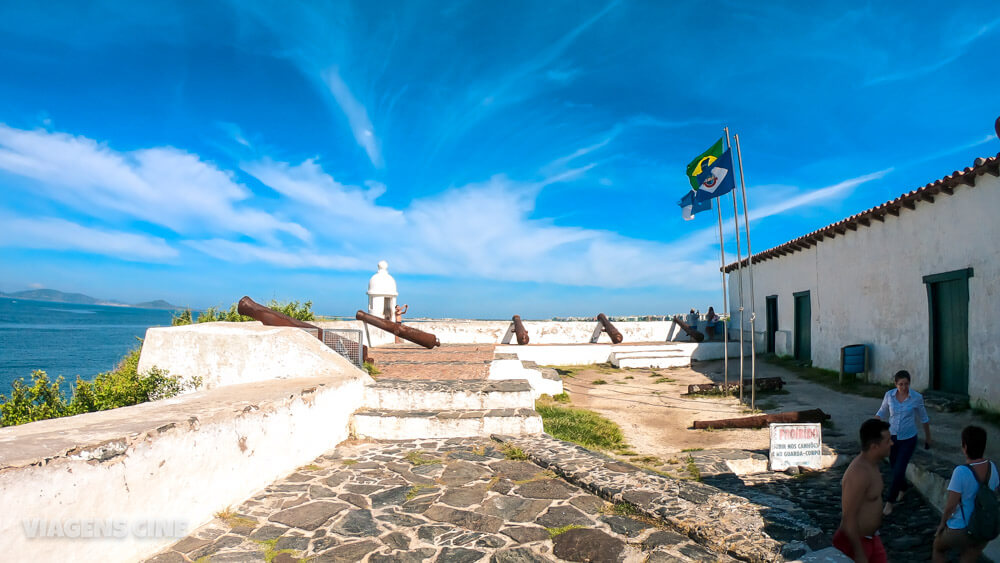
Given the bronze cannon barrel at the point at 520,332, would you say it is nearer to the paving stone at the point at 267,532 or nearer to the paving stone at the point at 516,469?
the paving stone at the point at 516,469

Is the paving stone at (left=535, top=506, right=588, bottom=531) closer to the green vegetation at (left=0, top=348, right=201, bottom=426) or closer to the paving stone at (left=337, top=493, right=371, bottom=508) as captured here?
the paving stone at (left=337, top=493, right=371, bottom=508)

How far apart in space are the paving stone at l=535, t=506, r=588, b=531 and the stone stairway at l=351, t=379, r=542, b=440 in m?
2.42

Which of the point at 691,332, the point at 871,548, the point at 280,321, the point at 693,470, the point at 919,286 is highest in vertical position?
the point at 919,286

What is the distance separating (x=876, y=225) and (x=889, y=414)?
7.39 m

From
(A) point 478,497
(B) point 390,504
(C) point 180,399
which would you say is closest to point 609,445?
(A) point 478,497

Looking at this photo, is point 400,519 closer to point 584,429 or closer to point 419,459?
point 419,459

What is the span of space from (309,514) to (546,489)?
2.09 metres

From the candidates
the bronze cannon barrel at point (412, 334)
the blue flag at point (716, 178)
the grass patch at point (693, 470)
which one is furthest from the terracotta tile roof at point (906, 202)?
the bronze cannon barrel at point (412, 334)

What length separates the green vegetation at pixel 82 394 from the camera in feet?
19.6

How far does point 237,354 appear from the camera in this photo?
694cm

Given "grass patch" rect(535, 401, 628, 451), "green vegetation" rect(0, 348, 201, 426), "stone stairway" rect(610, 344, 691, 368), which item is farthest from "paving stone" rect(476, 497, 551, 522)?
"stone stairway" rect(610, 344, 691, 368)

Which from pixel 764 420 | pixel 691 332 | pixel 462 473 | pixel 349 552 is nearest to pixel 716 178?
pixel 764 420

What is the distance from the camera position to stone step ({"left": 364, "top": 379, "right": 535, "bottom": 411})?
23.5ft

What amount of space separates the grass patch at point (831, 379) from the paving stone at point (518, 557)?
9.01 m
